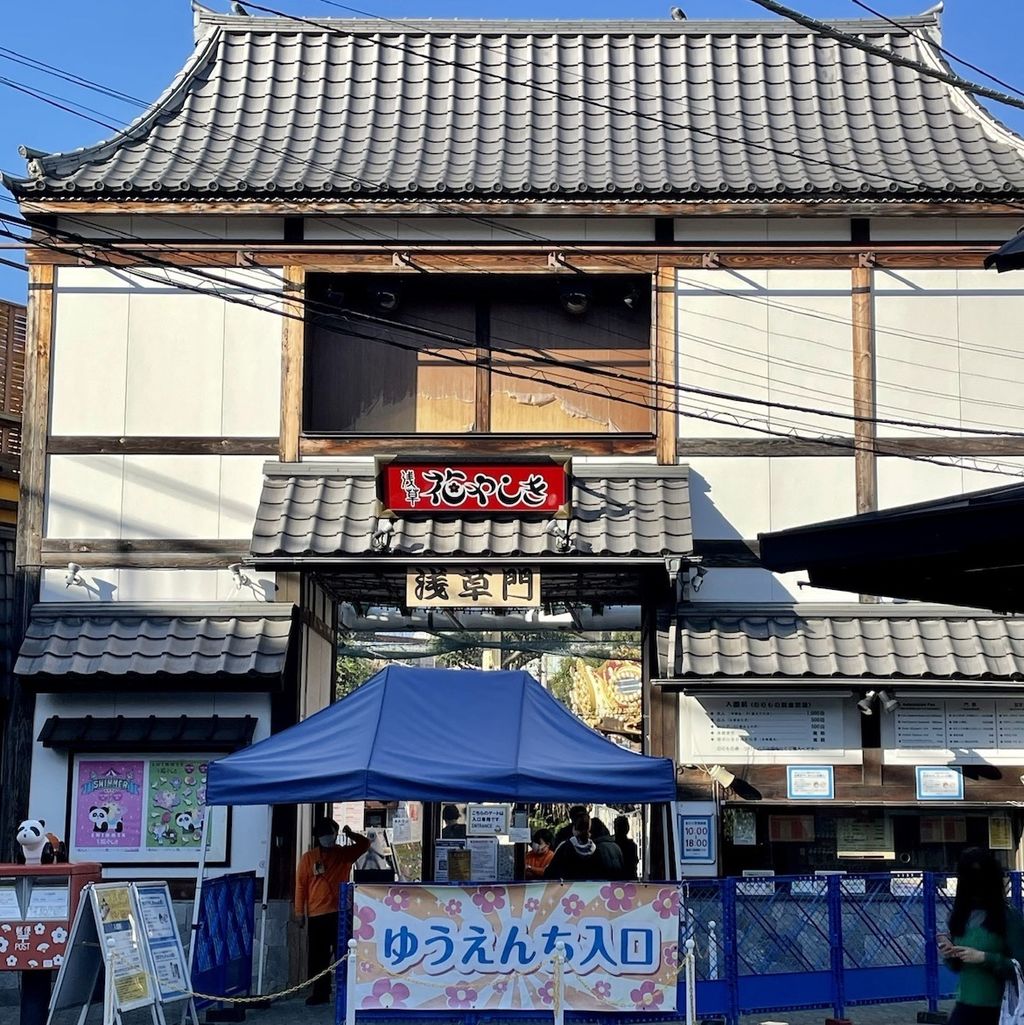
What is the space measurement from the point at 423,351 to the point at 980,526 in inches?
410

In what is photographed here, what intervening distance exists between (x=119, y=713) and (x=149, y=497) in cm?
222

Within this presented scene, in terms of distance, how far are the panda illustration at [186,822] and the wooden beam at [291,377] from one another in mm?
3705

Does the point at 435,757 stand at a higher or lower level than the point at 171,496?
lower

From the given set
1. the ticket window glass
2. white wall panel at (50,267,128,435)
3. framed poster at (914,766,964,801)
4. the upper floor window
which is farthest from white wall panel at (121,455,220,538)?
framed poster at (914,766,964,801)

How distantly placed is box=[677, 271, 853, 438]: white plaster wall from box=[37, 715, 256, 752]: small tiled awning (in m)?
→ 5.53

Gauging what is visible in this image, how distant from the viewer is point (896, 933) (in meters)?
13.1

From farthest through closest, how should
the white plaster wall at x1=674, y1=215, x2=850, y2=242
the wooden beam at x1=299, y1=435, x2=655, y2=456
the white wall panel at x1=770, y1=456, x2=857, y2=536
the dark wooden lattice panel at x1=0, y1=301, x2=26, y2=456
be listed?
the dark wooden lattice panel at x1=0, y1=301, x2=26, y2=456
the white plaster wall at x1=674, y1=215, x2=850, y2=242
the wooden beam at x1=299, y1=435, x2=655, y2=456
the white wall panel at x1=770, y1=456, x2=857, y2=536

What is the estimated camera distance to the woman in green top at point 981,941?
8203 mm

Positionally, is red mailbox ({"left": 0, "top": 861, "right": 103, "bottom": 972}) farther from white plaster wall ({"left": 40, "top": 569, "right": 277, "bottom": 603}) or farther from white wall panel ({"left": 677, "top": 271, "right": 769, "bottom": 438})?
white wall panel ({"left": 677, "top": 271, "right": 769, "bottom": 438})

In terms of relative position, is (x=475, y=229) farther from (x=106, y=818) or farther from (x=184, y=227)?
(x=106, y=818)

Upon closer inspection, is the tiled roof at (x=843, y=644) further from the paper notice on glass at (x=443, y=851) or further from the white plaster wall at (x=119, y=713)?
the paper notice on glass at (x=443, y=851)

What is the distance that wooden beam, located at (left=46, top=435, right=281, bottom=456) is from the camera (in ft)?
52.5

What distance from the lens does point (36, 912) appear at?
465 inches

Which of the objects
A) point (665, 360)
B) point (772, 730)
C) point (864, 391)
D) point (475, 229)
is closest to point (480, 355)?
point (475, 229)
